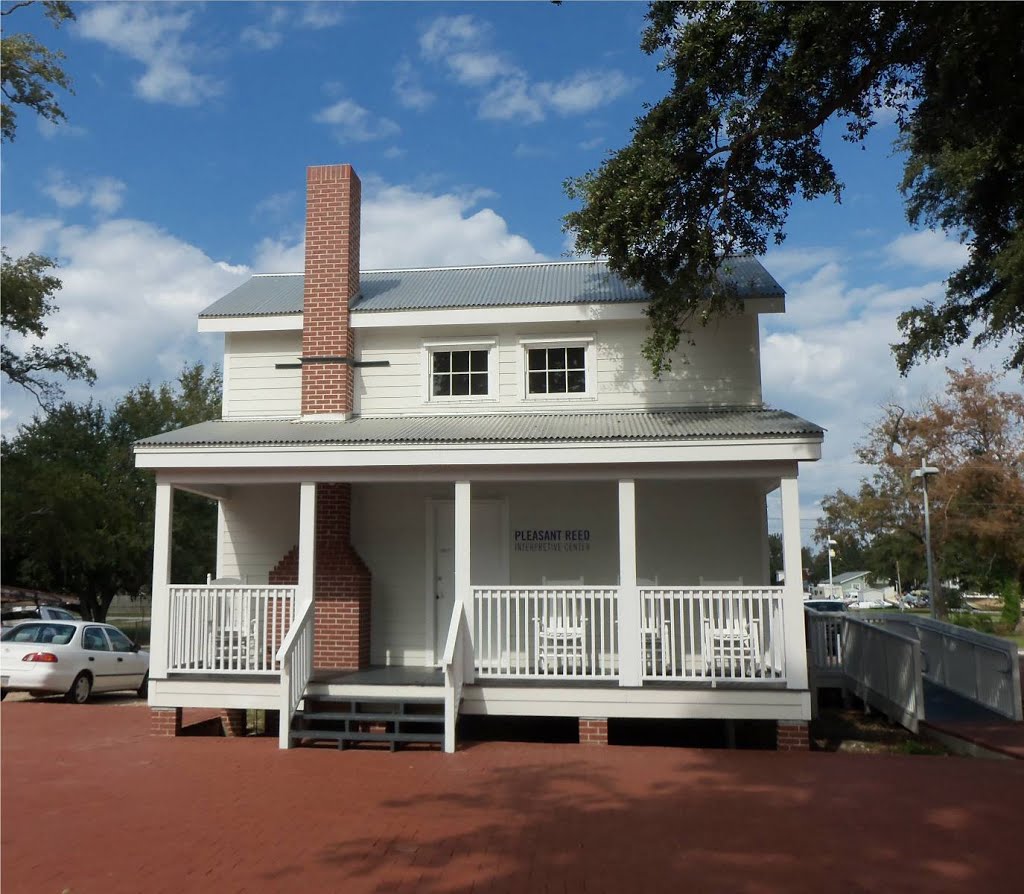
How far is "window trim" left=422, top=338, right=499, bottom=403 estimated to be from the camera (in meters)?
13.3

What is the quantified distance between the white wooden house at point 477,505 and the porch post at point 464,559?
38 millimetres

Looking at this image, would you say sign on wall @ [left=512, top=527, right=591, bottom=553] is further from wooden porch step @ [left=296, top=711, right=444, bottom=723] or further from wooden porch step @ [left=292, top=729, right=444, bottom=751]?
wooden porch step @ [left=292, top=729, right=444, bottom=751]

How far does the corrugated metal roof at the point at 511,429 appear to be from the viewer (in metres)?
10.4

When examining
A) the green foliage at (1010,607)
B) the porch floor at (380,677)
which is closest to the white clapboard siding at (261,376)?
the porch floor at (380,677)

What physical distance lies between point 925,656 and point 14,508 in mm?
24954

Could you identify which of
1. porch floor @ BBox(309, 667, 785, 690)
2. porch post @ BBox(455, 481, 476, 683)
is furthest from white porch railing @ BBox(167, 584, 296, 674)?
porch post @ BBox(455, 481, 476, 683)

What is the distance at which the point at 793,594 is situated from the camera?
399 inches

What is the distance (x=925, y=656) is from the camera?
14.7 m

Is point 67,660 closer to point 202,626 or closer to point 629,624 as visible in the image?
point 202,626

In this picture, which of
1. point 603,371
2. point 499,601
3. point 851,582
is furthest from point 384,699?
point 851,582

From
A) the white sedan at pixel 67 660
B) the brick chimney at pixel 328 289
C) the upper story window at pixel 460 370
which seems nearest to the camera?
the brick chimney at pixel 328 289

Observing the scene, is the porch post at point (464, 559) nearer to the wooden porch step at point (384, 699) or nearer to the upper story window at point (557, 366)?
the wooden porch step at point (384, 699)

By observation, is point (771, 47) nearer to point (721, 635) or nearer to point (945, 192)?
point (721, 635)

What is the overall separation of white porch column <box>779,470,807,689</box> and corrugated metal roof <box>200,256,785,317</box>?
3.47 metres
